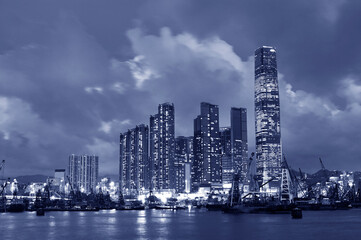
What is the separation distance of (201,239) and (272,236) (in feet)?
46.6

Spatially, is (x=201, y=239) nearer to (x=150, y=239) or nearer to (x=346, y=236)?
→ (x=150, y=239)

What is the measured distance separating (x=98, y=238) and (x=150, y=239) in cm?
1020

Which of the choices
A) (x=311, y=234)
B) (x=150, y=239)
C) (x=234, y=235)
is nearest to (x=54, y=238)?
(x=150, y=239)

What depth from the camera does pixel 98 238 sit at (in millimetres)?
87938

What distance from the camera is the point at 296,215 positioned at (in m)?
149

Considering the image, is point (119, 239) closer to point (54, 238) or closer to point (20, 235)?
point (54, 238)

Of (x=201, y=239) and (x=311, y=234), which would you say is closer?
(x=201, y=239)

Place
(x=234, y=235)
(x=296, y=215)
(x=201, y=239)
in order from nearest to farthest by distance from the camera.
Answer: (x=201, y=239) → (x=234, y=235) → (x=296, y=215)

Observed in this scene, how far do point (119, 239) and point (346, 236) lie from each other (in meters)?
43.7

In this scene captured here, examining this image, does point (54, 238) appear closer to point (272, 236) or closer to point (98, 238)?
point (98, 238)

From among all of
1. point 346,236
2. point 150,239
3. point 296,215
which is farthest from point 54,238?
point 296,215

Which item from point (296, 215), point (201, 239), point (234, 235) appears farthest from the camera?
point (296, 215)

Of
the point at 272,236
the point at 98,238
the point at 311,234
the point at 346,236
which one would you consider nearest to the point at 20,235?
the point at 98,238

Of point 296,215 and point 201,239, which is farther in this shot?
point 296,215
